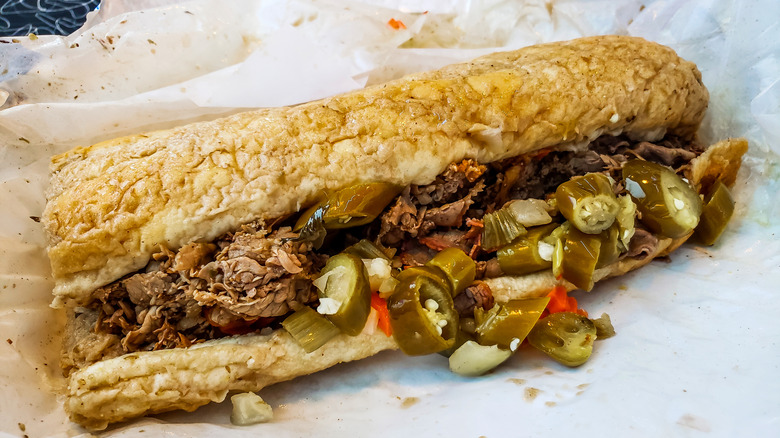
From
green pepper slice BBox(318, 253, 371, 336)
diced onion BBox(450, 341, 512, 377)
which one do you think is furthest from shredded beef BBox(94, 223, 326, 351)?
diced onion BBox(450, 341, 512, 377)

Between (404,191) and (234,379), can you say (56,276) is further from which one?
(404,191)

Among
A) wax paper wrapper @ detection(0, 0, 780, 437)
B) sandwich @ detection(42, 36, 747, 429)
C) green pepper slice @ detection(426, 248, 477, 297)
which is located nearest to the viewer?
wax paper wrapper @ detection(0, 0, 780, 437)

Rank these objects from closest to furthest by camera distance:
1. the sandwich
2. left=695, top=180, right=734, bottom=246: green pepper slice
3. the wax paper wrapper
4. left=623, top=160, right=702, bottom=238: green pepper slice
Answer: the wax paper wrapper, the sandwich, left=623, top=160, right=702, bottom=238: green pepper slice, left=695, top=180, right=734, bottom=246: green pepper slice

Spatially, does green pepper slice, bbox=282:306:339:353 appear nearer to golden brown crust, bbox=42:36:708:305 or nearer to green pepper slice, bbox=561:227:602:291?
golden brown crust, bbox=42:36:708:305

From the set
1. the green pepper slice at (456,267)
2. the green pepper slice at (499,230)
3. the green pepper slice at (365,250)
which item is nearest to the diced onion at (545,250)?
the green pepper slice at (499,230)

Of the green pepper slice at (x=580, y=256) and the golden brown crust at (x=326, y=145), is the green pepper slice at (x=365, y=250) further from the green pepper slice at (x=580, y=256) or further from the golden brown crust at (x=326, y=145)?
the green pepper slice at (x=580, y=256)
